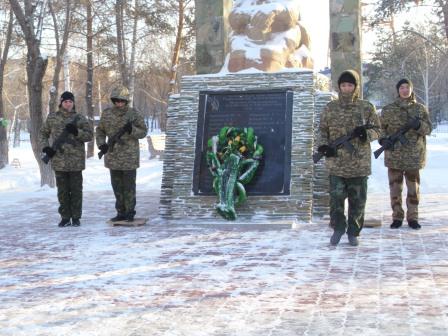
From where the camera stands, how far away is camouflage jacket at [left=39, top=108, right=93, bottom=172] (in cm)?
746

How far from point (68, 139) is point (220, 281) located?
370 cm

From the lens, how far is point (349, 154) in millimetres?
5777

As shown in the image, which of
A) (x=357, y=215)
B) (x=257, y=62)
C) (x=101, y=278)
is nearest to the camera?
(x=101, y=278)

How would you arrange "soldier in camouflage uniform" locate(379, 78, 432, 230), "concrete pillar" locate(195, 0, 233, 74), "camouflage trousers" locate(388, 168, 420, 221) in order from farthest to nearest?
"concrete pillar" locate(195, 0, 233, 74), "camouflage trousers" locate(388, 168, 420, 221), "soldier in camouflage uniform" locate(379, 78, 432, 230)

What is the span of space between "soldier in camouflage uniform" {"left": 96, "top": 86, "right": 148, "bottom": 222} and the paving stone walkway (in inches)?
23.0

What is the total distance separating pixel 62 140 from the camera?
24.5 feet

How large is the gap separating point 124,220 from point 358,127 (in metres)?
3.24

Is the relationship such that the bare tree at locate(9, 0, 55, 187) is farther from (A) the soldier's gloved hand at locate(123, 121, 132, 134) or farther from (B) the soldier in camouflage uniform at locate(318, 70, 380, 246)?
(B) the soldier in camouflage uniform at locate(318, 70, 380, 246)

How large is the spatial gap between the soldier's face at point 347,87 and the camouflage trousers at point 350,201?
2.69 feet

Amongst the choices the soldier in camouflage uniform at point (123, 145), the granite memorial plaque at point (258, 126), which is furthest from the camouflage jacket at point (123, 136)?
the granite memorial plaque at point (258, 126)

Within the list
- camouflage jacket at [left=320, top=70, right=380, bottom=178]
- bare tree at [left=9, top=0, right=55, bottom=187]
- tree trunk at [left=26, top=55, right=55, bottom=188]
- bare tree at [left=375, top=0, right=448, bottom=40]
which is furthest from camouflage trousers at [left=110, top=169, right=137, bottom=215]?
bare tree at [left=375, top=0, right=448, bottom=40]

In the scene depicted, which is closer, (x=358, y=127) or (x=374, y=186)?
(x=358, y=127)

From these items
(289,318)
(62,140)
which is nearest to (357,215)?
(289,318)

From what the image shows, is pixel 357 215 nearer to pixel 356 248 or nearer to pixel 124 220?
pixel 356 248
